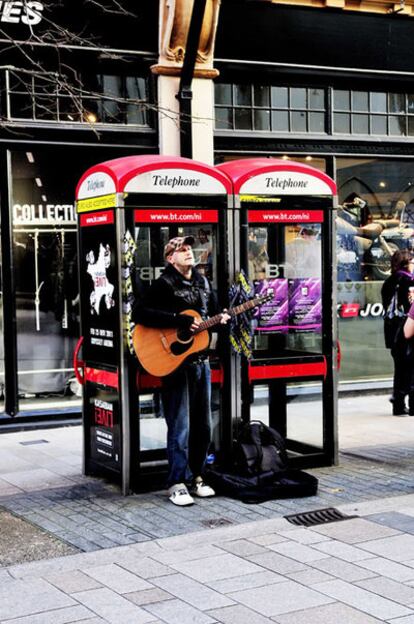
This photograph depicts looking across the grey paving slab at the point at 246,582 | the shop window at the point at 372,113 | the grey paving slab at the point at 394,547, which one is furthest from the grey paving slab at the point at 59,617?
the shop window at the point at 372,113

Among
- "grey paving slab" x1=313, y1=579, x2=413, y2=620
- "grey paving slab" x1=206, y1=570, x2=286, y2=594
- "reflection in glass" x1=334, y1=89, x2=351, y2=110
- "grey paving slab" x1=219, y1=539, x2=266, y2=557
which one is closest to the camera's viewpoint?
"grey paving slab" x1=313, y1=579, x2=413, y2=620

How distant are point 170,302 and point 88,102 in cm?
441

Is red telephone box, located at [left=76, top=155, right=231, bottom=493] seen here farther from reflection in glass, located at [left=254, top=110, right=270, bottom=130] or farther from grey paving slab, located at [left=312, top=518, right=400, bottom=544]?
reflection in glass, located at [left=254, top=110, right=270, bottom=130]

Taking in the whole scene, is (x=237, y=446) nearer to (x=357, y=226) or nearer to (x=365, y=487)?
(x=365, y=487)

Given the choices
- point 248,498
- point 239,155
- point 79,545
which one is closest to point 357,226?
point 239,155

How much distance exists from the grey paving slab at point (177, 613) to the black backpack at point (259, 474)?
2.19 meters

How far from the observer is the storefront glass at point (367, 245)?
1279 cm

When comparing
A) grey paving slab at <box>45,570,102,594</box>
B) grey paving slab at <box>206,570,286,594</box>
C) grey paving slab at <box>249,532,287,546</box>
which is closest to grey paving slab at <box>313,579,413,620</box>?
grey paving slab at <box>206,570,286,594</box>

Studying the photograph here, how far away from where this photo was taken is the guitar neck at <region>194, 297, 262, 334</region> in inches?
288

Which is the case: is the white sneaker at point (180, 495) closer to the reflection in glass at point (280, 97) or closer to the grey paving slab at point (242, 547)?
the grey paving slab at point (242, 547)

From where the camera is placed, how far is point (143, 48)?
11.0 m

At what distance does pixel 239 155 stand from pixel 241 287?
172 inches

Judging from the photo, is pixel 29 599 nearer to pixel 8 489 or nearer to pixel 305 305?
pixel 8 489

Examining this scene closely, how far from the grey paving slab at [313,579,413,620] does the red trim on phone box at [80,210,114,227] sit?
342cm
